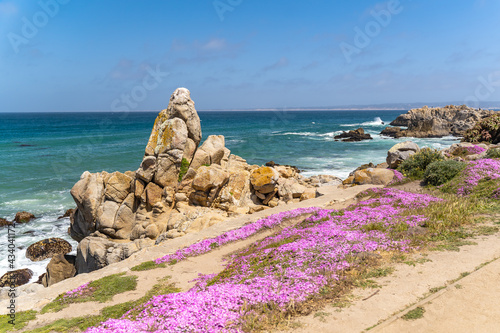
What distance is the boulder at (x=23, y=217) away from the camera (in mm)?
25681

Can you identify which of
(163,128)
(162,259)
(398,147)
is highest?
(163,128)

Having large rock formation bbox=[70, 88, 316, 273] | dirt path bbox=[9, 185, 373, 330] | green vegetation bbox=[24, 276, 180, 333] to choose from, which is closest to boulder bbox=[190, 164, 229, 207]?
large rock formation bbox=[70, 88, 316, 273]

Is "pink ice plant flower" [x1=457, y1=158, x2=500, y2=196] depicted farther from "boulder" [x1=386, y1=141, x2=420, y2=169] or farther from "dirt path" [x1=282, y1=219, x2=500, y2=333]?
"dirt path" [x1=282, y1=219, x2=500, y2=333]

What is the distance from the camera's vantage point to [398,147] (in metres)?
25.8

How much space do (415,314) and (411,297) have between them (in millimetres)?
683

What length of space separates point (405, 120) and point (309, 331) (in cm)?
11770

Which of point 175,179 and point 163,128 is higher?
point 163,128

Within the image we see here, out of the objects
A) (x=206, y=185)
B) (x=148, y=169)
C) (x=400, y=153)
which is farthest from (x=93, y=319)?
(x=400, y=153)

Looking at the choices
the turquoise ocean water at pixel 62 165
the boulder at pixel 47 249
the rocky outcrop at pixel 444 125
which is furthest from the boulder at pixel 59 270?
the rocky outcrop at pixel 444 125

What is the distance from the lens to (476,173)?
55.3 feet

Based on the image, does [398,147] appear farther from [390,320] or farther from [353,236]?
[390,320]

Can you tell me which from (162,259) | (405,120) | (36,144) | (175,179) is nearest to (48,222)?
(175,179)

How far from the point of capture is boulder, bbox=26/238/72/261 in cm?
2011

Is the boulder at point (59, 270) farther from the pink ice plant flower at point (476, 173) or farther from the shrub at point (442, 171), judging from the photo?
the pink ice plant flower at point (476, 173)
